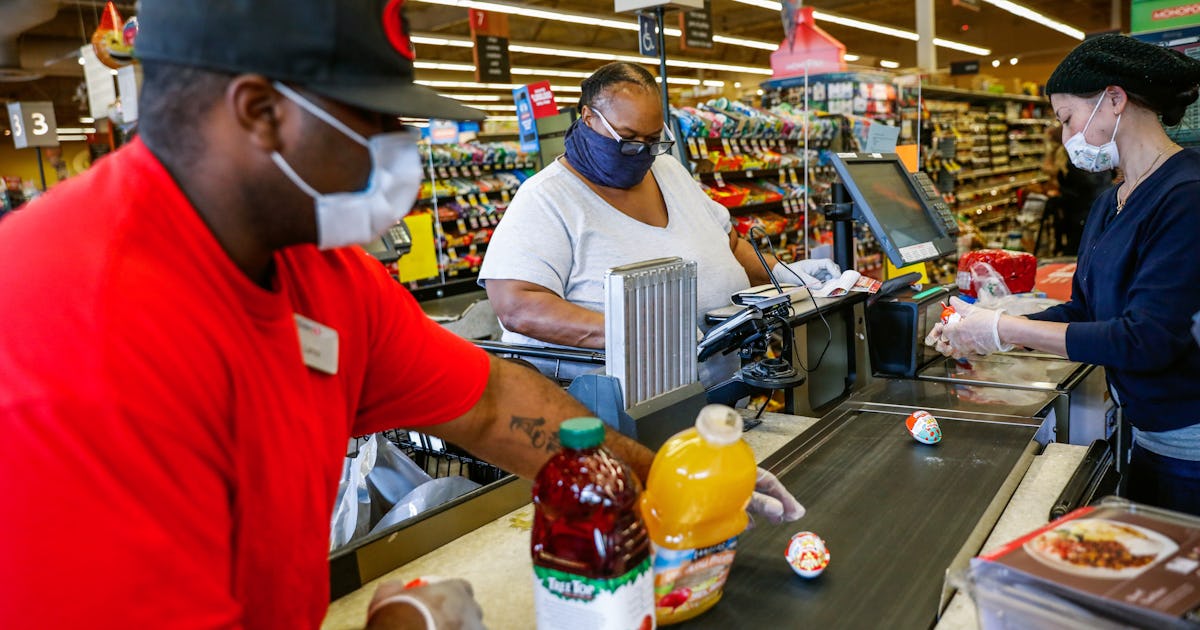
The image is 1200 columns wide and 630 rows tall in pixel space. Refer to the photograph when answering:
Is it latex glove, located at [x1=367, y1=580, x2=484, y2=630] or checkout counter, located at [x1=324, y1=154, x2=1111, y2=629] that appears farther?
checkout counter, located at [x1=324, y1=154, x2=1111, y2=629]

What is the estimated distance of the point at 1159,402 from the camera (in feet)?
6.63

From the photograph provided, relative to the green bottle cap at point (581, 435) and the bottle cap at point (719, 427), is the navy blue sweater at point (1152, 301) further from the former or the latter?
the green bottle cap at point (581, 435)

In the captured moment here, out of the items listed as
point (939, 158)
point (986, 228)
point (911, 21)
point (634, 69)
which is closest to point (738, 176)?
point (939, 158)

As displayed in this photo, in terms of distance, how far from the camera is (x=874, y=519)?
4.86 feet

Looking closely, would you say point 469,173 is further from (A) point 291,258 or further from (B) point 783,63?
(A) point 291,258

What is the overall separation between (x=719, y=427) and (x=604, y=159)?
5.02ft

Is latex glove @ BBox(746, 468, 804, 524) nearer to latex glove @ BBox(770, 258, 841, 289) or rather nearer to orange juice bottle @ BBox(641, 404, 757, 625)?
orange juice bottle @ BBox(641, 404, 757, 625)

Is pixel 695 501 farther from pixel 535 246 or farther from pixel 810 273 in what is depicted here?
pixel 810 273

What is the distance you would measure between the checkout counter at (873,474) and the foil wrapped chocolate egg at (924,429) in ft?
0.06

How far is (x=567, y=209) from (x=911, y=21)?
68.8 ft

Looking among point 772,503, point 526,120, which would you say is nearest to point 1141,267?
point 772,503

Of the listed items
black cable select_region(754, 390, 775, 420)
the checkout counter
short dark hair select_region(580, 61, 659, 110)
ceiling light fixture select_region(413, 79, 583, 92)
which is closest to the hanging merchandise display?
short dark hair select_region(580, 61, 659, 110)

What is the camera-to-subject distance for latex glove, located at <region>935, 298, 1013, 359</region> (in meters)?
2.16

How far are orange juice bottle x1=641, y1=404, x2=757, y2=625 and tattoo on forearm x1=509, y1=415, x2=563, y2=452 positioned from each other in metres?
0.32
